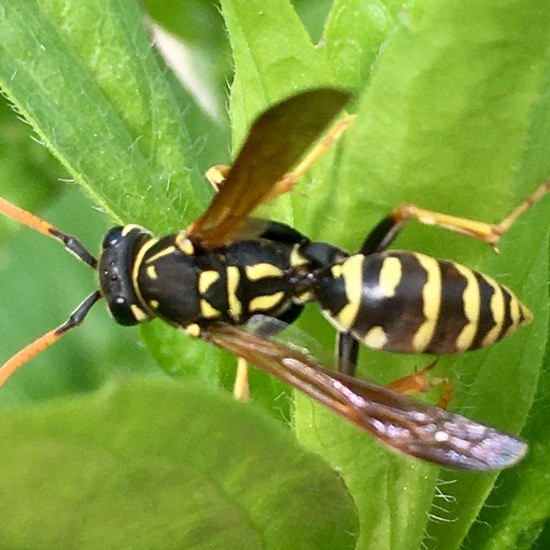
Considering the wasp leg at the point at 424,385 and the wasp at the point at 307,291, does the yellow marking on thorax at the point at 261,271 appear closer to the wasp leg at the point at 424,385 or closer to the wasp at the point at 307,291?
the wasp at the point at 307,291

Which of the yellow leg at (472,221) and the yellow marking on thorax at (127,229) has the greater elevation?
the yellow marking on thorax at (127,229)

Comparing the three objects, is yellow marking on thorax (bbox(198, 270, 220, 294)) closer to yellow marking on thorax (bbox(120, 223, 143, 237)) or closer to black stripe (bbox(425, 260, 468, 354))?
yellow marking on thorax (bbox(120, 223, 143, 237))

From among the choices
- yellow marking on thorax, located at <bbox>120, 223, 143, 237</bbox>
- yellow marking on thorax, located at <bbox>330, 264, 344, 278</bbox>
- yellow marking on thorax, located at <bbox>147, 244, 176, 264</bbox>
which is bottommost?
yellow marking on thorax, located at <bbox>330, 264, 344, 278</bbox>

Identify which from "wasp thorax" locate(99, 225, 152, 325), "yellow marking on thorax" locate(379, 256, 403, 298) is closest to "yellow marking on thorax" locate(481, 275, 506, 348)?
"yellow marking on thorax" locate(379, 256, 403, 298)

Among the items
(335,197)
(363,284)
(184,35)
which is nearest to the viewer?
(335,197)

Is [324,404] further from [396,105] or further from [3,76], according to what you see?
[3,76]

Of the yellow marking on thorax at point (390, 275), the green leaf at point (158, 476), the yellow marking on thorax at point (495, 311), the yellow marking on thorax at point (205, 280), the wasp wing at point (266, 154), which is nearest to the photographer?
the green leaf at point (158, 476)

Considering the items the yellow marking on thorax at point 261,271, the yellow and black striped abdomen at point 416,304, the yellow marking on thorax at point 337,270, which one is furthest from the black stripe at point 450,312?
the yellow marking on thorax at point 261,271

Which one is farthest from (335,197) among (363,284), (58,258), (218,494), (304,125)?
(58,258)
